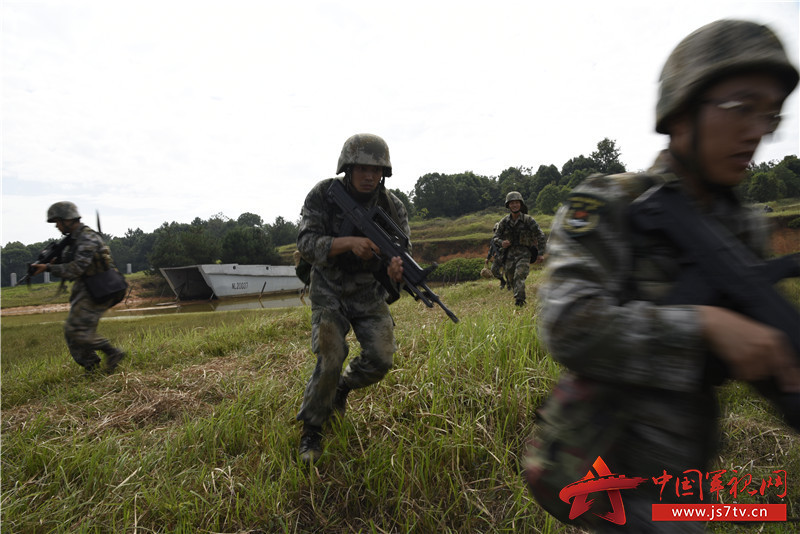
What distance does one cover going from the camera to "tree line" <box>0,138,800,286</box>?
3409 cm

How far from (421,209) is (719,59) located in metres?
67.2

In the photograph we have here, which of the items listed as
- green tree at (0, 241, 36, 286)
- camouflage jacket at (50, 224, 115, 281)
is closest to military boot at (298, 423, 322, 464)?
camouflage jacket at (50, 224, 115, 281)

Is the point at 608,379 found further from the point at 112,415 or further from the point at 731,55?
the point at 112,415

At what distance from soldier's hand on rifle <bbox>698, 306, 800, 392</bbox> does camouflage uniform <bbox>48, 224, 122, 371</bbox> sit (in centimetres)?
616

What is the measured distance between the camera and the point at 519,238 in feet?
27.3

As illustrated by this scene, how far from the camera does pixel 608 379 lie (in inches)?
34.5

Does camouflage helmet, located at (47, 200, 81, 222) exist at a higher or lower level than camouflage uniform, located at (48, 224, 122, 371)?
higher

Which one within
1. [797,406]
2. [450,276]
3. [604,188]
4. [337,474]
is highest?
[604,188]

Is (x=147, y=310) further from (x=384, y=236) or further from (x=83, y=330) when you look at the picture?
(x=384, y=236)

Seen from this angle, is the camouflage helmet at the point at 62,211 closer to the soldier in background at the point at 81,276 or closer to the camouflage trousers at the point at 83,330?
the soldier in background at the point at 81,276

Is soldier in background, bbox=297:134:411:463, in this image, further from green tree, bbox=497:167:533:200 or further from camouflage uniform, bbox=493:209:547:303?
green tree, bbox=497:167:533:200

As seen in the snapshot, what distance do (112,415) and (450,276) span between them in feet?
81.0

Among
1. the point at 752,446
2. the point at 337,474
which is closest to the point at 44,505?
the point at 337,474

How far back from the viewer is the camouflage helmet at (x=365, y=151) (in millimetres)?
2779
